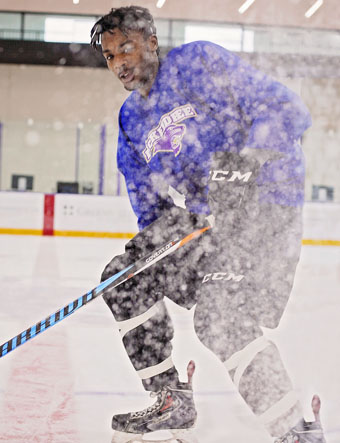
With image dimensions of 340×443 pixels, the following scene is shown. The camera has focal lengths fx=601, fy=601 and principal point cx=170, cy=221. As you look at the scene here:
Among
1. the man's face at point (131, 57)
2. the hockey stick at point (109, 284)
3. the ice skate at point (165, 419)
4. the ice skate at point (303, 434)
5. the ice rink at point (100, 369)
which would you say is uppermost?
the man's face at point (131, 57)

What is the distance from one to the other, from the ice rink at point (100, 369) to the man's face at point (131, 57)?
0.67 m

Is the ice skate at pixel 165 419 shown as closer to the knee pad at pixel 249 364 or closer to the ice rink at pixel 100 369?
the ice rink at pixel 100 369

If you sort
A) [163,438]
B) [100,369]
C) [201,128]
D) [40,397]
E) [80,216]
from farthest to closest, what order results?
[80,216] → [100,369] → [40,397] → [163,438] → [201,128]

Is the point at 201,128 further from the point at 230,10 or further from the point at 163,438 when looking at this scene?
the point at 230,10

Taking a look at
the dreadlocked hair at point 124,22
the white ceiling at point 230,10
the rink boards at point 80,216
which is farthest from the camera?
the rink boards at point 80,216

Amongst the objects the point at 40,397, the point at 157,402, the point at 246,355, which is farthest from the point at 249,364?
the point at 40,397

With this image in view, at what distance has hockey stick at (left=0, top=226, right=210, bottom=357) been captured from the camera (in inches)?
41.5

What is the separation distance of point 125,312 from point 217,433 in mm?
297

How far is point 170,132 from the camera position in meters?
1.10

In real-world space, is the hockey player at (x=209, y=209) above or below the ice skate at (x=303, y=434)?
above

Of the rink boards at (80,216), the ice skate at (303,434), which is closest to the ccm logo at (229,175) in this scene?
the ice skate at (303,434)

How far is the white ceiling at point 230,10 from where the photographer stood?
14.7ft

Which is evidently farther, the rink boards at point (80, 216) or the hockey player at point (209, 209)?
the rink boards at point (80, 216)

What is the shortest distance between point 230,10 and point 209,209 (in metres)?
4.02
